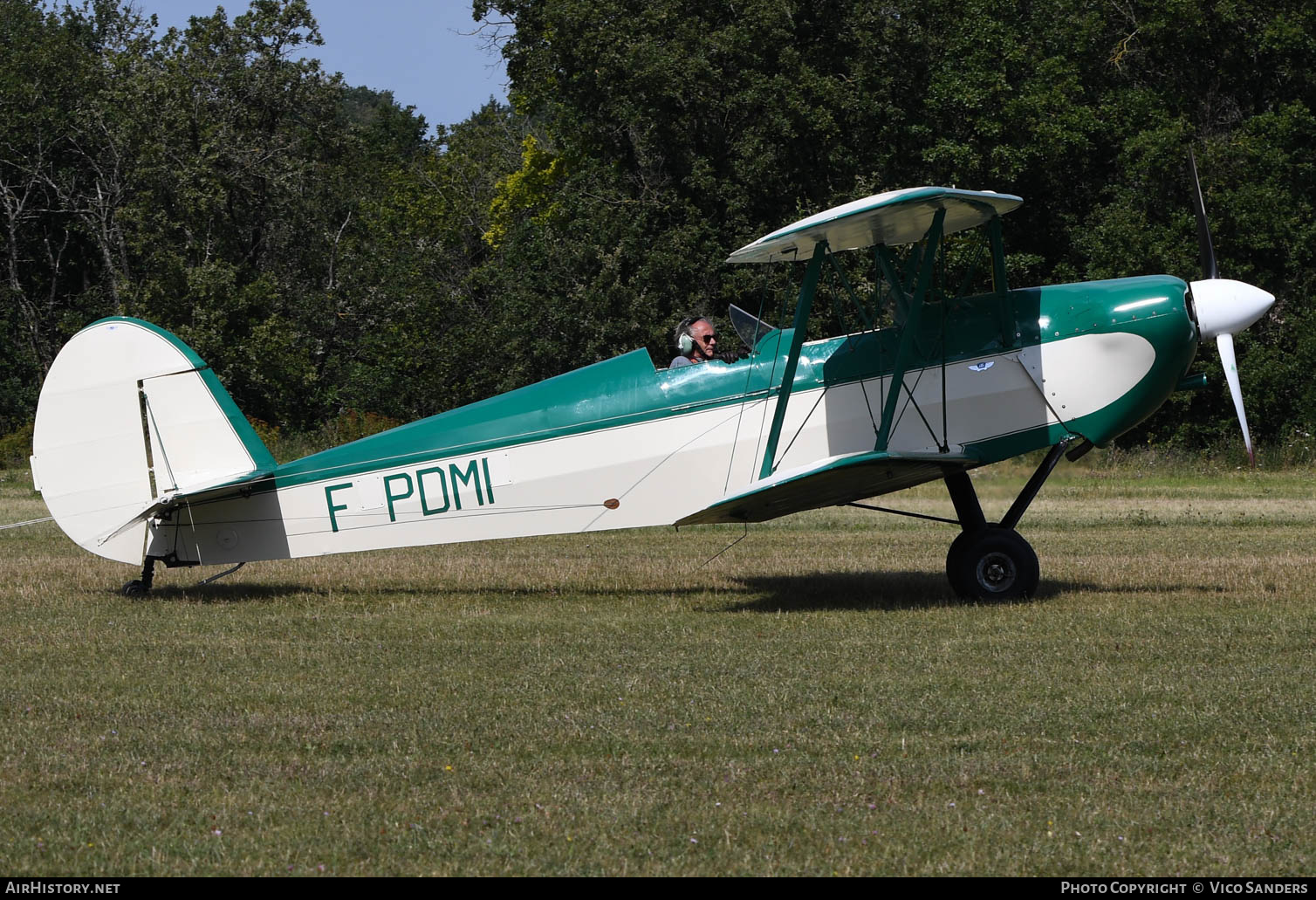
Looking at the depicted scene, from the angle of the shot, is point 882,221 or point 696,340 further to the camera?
point 696,340

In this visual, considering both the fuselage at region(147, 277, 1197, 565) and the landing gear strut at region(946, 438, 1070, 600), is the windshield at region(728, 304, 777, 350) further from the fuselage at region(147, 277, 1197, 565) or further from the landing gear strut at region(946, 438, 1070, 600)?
the landing gear strut at region(946, 438, 1070, 600)

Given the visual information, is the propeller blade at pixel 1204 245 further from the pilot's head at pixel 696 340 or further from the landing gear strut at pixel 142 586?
the landing gear strut at pixel 142 586

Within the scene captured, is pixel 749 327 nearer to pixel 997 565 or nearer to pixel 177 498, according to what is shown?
pixel 997 565

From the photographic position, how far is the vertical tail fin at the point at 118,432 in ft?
30.1

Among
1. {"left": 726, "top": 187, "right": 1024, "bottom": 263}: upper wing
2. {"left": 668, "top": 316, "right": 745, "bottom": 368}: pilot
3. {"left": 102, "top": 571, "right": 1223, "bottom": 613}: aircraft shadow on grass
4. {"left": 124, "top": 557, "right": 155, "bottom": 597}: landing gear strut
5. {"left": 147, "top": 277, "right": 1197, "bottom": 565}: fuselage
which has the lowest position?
{"left": 102, "top": 571, "right": 1223, "bottom": 613}: aircraft shadow on grass

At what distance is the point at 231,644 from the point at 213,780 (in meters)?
2.99

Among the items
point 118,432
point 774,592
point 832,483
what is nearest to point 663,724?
point 832,483

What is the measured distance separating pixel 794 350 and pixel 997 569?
2.16 metres

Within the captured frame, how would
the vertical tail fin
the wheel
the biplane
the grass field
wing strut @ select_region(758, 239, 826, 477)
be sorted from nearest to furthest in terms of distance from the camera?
the grass field < wing strut @ select_region(758, 239, 826, 477) < the biplane < the wheel < the vertical tail fin

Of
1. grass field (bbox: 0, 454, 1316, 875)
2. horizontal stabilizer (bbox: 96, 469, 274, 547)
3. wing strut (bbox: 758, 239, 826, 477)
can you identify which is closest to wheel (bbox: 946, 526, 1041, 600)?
grass field (bbox: 0, 454, 1316, 875)

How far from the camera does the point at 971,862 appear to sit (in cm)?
398

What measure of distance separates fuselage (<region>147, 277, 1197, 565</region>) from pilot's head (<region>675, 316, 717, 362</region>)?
26cm

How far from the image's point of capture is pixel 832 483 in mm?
8547

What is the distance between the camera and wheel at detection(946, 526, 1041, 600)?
29.7ft
